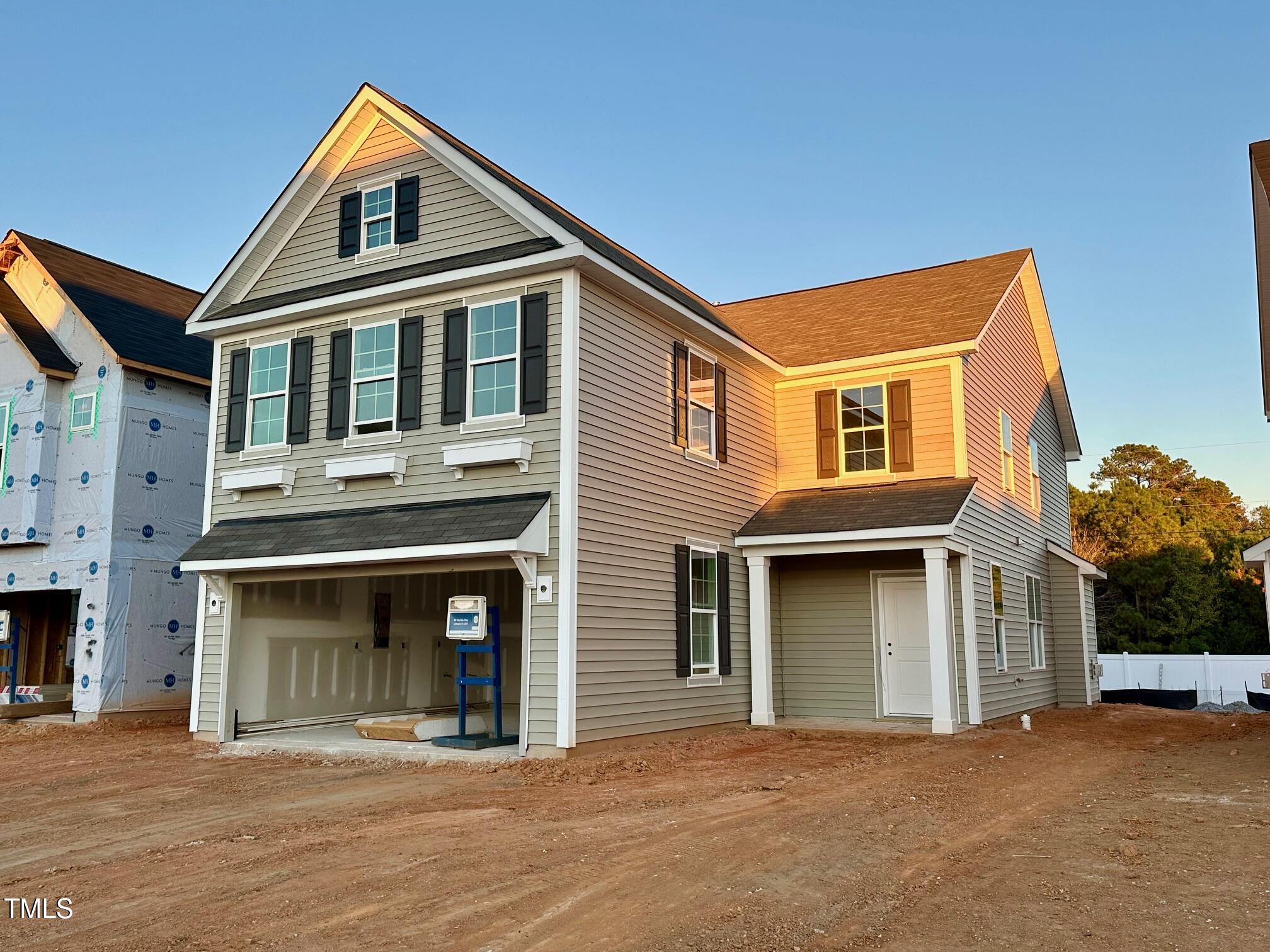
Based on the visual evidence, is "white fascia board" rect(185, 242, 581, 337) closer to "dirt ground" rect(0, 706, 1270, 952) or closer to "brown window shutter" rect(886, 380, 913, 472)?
"dirt ground" rect(0, 706, 1270, 952)

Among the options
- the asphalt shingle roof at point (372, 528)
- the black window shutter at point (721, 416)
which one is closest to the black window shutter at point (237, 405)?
the asphalt shingle roof at point (372, 528)

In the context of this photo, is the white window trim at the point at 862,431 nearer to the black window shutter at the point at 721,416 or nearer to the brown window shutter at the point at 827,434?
the brown window shutter at the point at 827,434

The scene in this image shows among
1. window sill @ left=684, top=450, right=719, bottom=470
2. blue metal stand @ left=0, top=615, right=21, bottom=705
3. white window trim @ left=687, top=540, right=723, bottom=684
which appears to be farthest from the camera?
blue metal stand @ left=0, top=615, right=21, bottom=705

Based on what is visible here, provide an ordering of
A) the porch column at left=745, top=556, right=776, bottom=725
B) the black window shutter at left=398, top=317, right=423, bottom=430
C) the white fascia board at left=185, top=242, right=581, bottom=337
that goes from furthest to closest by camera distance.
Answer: the porch column at left=745, top=556, right=776, bottom=725, the black window shutter at left=398, top=317, right=423, bottom=430, the white fascia board at left=185, top=242, right=581, bottom=337

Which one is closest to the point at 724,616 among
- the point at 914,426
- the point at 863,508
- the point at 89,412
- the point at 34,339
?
the point at 863,508

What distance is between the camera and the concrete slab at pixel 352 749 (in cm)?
1148

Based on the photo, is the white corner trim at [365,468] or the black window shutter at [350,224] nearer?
the white corner trim at [365,468]

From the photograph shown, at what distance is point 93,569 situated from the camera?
1725 centimetres

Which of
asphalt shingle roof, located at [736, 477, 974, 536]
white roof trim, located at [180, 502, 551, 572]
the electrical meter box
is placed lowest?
the electrical meter box

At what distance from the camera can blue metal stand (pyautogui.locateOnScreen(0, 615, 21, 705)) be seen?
1788cm

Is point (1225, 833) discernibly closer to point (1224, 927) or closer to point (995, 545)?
point (1224, 927)

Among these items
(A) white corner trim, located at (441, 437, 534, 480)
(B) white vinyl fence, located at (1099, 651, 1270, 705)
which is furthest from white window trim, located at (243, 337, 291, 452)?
(B) white vinyl fence, located at (1099, 651, 1270, 705)

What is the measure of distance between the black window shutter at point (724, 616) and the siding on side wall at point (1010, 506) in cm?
311

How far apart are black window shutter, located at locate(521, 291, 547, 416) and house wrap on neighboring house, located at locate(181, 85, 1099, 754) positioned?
0.16 feet
